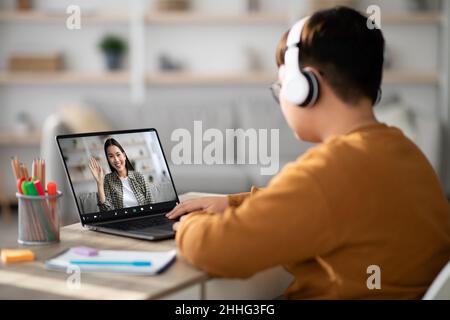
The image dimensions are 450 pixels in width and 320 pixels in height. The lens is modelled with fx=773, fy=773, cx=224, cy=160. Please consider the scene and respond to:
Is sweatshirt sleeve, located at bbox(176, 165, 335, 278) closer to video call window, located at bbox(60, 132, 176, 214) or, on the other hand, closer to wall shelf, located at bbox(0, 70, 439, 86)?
video call window, located at bbox(60, 132, 176, 214)

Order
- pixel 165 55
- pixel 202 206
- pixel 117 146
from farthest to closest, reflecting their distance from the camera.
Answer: pixel 165 55 < pixel 117 146 < pixel 202 206

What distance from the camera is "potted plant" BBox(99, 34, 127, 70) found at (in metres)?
5.51

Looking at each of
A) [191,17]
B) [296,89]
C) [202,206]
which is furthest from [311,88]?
[191,17]

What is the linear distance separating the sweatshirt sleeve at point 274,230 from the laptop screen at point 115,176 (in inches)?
19.2

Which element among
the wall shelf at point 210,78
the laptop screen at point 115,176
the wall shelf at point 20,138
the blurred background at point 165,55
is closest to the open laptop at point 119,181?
the laptop screen at point 115,176

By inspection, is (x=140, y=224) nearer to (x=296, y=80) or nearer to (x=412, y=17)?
(x=296, y=80)

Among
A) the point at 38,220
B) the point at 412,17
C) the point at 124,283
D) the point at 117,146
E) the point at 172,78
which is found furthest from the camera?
the point at 172,78

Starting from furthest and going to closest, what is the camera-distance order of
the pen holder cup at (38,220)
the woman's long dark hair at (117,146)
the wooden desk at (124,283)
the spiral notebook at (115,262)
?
the woman's long dark hair at (117,146) → the pen holder cup at (38,220) → the spiral notebook at (115,262) → the wooden desk at (124,283)

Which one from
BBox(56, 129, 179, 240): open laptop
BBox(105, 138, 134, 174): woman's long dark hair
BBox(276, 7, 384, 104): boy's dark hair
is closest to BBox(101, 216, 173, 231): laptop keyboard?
BBox(56, 129, 179, 240): open laptop

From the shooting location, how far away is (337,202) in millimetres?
1249

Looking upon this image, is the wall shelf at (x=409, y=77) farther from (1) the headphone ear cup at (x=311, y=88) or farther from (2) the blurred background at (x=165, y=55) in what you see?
(1) the headphone ear cup at (x=311, y=88)

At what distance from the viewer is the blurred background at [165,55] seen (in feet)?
18.0

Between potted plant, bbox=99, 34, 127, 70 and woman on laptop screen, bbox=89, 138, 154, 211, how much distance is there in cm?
384

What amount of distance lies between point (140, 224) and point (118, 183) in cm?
11
